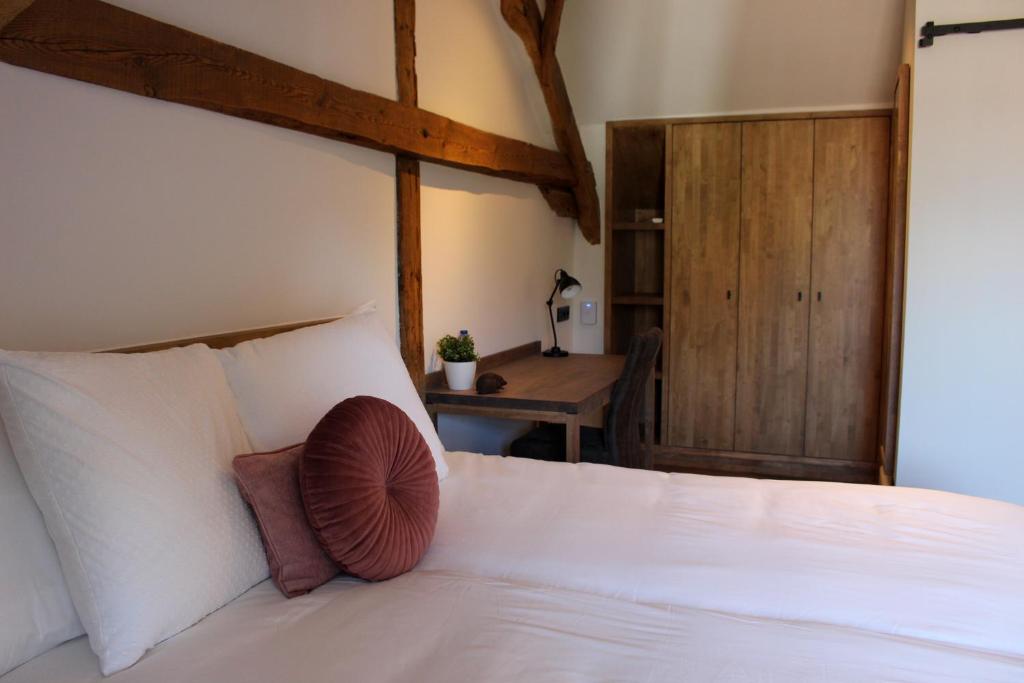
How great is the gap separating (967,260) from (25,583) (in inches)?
129

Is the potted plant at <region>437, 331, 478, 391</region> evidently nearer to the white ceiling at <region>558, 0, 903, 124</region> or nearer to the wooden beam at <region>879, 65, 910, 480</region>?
the wooden beam at <region>879, 65, 910, 480</region>

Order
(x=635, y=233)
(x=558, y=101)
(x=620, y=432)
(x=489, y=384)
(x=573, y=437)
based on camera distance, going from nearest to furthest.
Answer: (x=573, y=437)
(x=489, y=384)
(x=620, y=432)
(x=558, y=101)
(x=635, y=233)

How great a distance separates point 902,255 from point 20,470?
3382mm

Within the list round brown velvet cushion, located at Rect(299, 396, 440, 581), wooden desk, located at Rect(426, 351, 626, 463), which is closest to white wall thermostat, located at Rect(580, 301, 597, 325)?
wooden desk, located at Rect(426, 351, 626, 463)

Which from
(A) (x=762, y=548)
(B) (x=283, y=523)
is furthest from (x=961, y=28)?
(B) (x=283, y=523)

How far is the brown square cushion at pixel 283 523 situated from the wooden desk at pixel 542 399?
1.37 m

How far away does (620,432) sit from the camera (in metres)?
3.13

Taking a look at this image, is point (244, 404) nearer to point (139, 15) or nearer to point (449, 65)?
point (139, 15)

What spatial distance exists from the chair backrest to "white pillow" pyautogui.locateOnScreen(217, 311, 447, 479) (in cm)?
110

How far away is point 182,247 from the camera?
1.88 m

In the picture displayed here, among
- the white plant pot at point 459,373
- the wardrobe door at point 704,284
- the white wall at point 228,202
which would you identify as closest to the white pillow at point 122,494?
the white wall at point 228,202

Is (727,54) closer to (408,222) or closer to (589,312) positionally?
(589,312)

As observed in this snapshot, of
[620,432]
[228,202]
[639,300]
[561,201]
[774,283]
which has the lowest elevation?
[620,432]

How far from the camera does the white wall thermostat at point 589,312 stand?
4793 millimetres
